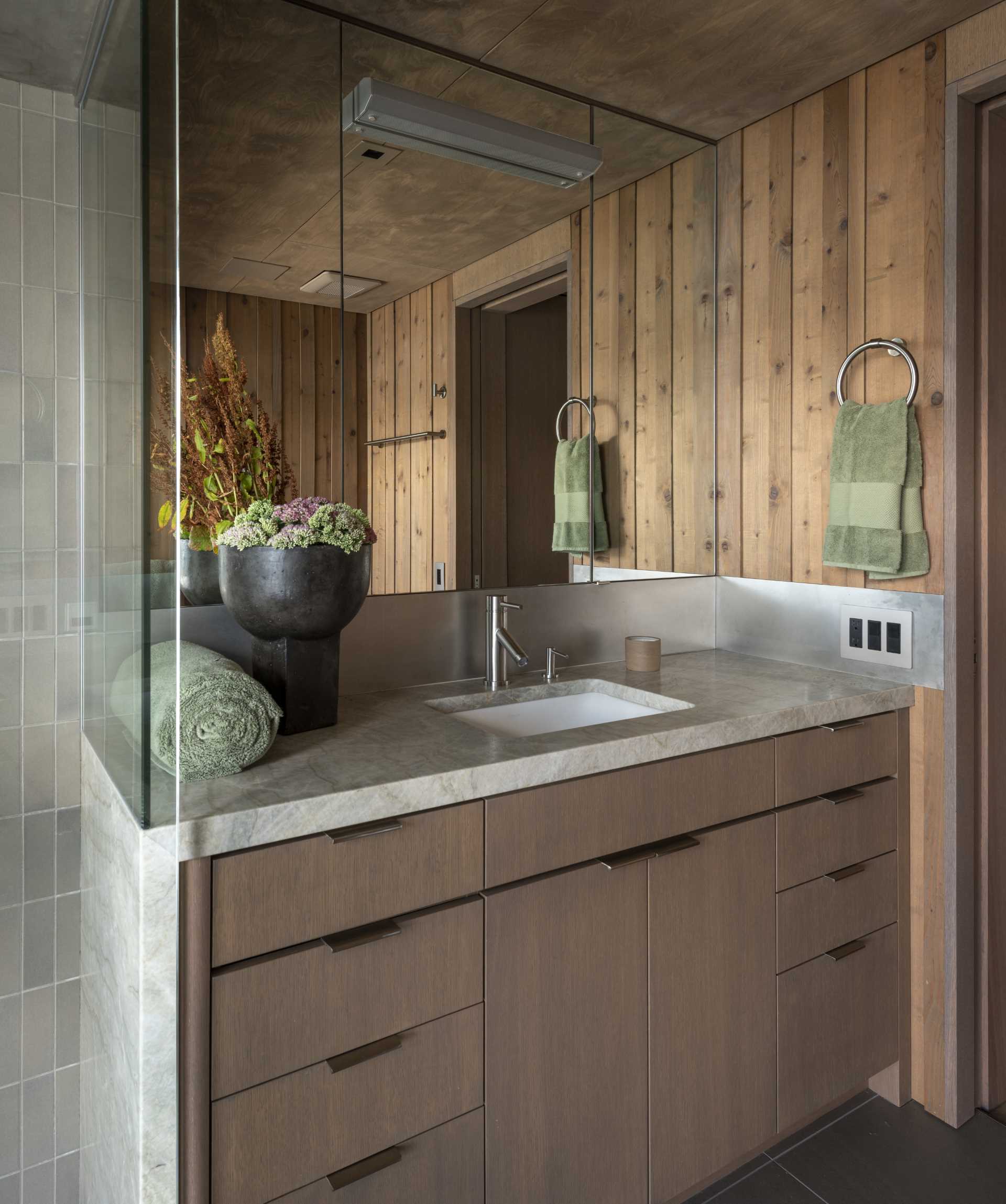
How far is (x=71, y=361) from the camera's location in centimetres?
159

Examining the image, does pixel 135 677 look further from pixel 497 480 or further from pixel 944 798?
pixel 944 798

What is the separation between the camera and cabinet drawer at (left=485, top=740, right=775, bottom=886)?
131cm

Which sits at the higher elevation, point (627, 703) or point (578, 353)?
point (578, 353)

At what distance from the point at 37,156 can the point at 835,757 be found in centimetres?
190

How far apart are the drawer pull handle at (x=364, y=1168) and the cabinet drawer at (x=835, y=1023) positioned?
0.83 metres

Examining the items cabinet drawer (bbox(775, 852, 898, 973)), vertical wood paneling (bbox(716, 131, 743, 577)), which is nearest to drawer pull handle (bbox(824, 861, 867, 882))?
cabinet drawer (bbox(775, 852, 898, 973))

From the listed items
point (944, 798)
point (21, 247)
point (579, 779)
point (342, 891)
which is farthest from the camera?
point (944, 798)

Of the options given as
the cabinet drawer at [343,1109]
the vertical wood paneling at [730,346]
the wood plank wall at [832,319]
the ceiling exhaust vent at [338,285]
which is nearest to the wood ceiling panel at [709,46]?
the wood plank wall at [832,319]

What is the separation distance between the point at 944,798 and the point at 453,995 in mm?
1210

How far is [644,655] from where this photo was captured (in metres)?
2.04

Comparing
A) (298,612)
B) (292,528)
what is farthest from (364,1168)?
(292,528)

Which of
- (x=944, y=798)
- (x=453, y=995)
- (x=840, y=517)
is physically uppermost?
(x=840, y=517)

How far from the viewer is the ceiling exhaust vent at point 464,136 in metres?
1.75

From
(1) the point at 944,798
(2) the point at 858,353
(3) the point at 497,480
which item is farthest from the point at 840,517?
(3) the point at 497,480
